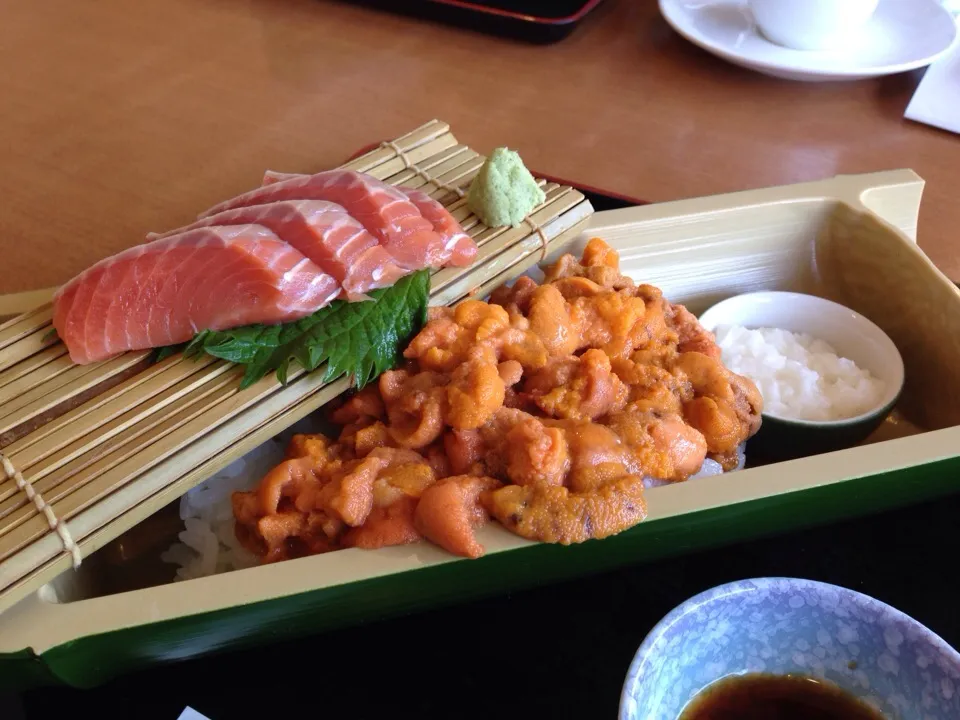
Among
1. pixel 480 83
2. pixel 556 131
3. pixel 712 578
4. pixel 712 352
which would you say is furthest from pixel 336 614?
pixel 480 83

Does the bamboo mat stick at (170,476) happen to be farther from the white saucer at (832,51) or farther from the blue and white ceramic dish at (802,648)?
the white saucer at (832,51)

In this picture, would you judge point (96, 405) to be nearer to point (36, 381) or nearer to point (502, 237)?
point (36, 381)

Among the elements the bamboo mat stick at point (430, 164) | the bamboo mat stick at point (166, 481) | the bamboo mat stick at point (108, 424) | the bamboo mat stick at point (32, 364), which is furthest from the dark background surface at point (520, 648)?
the bamboo mat stick at point (430, 164)

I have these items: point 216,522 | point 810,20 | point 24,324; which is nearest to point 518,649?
point 216,522

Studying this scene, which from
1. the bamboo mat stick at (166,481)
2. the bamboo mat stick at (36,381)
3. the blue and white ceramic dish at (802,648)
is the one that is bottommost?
the blue and white ceramic dish at (802,648)

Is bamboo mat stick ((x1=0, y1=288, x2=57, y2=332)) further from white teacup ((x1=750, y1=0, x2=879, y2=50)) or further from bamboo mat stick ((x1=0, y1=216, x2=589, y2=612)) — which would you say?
white teacup ((x1=750, y1=0, x2=879, y2=50))
